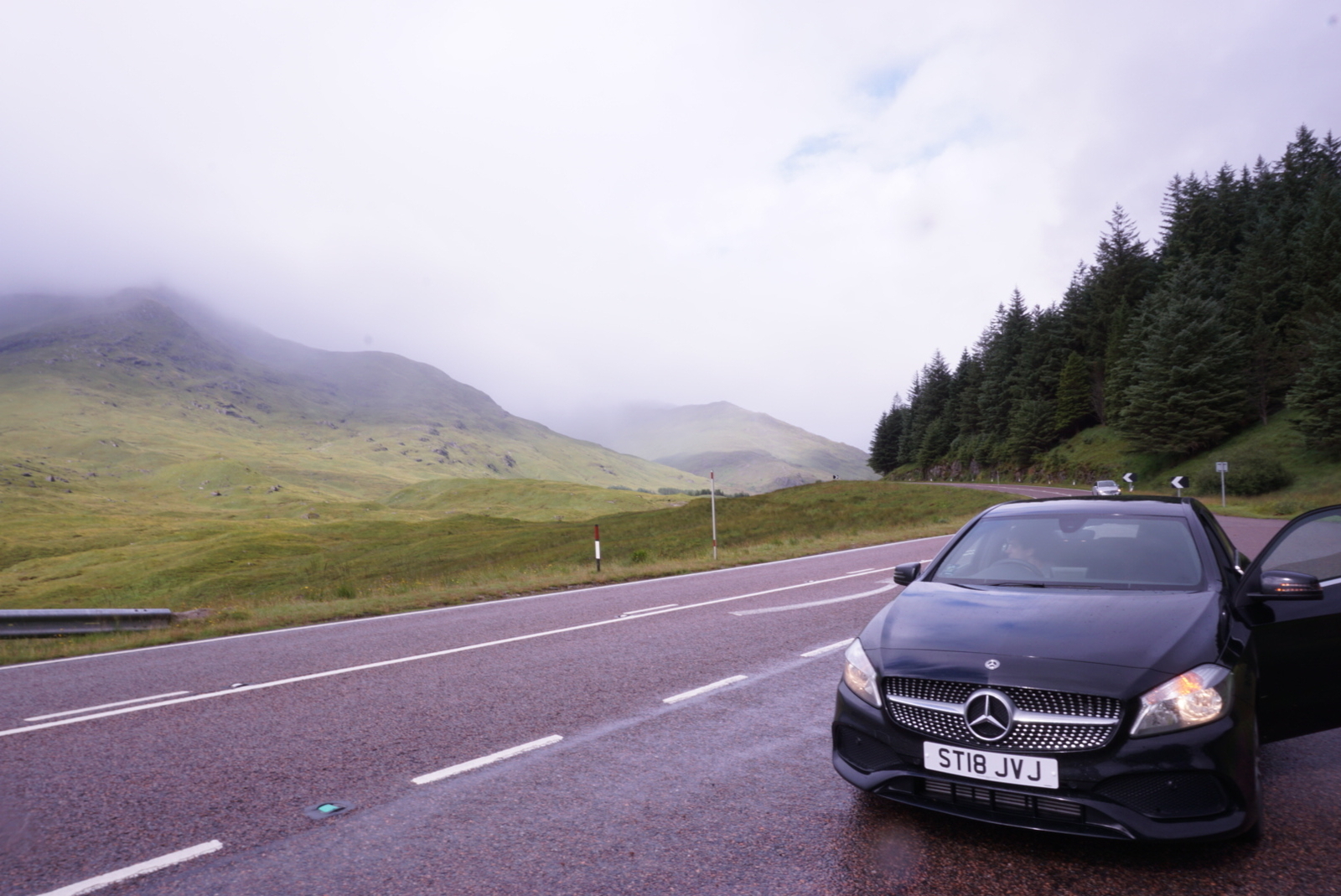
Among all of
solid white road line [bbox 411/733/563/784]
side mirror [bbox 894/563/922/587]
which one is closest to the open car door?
side mirror [bbox 894/563/922/587]

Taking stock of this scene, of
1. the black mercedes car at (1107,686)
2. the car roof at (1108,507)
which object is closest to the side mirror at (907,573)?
the black mercedes car at (1107,686)

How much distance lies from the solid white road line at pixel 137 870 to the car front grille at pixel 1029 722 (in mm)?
3456

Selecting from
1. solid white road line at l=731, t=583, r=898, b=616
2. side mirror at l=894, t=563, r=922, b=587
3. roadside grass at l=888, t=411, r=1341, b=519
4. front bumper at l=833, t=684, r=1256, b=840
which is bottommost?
solid white road line at l=731, t=583, r=898, b=616

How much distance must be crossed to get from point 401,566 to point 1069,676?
1569 inches

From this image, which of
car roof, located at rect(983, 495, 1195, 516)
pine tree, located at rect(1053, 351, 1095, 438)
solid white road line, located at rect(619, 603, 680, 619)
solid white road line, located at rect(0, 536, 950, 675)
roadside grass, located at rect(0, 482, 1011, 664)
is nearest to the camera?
car roof, located at rect(983, 495, 1195, 516)

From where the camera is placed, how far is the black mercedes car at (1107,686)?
10.3 feet

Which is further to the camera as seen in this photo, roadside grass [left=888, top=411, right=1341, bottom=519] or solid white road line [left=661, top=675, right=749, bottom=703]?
roadside grass [left=888, top=411, right=1341, bottom=519]

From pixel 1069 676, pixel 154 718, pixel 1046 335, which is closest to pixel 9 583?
pixel 154 718

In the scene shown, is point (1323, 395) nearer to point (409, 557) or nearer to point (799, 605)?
point (799, 605)

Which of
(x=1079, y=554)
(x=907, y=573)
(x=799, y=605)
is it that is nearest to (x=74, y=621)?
(x=799, y=605)

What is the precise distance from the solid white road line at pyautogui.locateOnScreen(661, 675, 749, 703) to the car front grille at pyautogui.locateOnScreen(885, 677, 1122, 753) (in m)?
2.76

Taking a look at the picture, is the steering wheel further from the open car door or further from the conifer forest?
the conifer forest

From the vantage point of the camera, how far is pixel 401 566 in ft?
129

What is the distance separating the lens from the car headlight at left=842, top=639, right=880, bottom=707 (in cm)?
375
